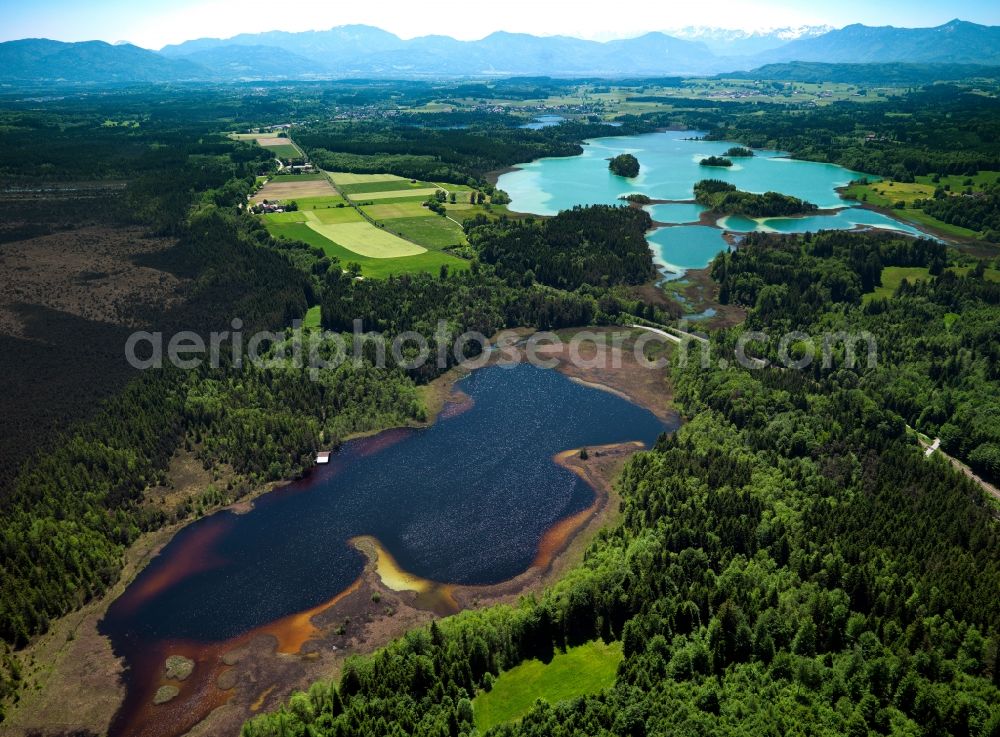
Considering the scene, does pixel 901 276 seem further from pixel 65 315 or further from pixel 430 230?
pixel 65 315

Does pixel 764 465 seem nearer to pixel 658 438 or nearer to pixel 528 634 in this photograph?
pixel 658 438

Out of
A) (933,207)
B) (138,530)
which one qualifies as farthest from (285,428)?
(933,207)

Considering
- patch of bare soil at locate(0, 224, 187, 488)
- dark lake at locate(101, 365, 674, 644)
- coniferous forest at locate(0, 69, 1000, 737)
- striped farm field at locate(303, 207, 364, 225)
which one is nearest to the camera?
coniferous forest at locate(0, 69, 1000, 737)

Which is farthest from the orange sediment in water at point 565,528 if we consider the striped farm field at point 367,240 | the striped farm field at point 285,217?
the striped farm field at point 285,217

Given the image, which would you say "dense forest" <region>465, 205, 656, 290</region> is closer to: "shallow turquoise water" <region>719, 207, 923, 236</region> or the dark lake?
"shallow turquoise water" <region>719, 207, 923, 236</region>

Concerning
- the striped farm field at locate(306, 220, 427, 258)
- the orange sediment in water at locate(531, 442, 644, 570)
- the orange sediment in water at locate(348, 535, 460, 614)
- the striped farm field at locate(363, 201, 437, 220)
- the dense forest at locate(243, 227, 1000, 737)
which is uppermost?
the striped farm field at locate(363, 201, 437, 220)

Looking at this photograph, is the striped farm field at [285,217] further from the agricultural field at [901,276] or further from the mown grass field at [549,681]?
the mown grass field at [549,681]

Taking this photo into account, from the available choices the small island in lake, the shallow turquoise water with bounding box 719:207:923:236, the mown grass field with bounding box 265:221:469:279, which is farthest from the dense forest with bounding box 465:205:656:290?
the small island in lake
